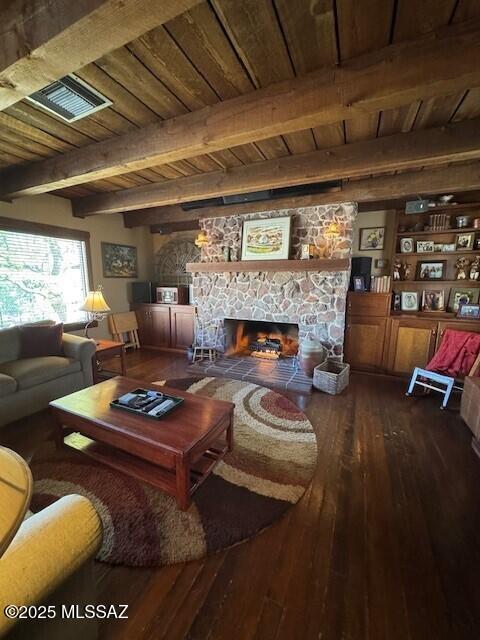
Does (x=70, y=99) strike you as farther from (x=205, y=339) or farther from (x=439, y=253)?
(x=439, y=253)

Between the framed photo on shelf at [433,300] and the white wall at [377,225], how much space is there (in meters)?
0.58

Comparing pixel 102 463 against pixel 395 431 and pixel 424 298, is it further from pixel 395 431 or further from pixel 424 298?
pixel 424 298

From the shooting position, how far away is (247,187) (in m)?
2.66

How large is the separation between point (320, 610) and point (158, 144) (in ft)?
9.19

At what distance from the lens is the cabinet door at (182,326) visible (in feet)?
15.0

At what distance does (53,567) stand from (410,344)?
3.85 metres

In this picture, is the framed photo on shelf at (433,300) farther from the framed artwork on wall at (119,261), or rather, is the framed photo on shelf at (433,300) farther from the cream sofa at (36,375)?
the framed artwork on wall at (119,261)

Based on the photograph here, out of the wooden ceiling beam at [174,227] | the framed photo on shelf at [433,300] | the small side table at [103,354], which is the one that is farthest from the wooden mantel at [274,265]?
the small side table at [103,354]

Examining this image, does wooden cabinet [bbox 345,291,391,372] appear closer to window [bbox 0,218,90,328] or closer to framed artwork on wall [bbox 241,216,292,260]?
framed artwork on wall [bbox 241,216,292,260]

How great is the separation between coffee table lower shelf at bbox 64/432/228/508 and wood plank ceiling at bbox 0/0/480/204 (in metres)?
2.22

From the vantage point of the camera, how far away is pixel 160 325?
4809mm

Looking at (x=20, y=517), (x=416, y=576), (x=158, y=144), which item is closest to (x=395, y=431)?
(x=416, y=576)

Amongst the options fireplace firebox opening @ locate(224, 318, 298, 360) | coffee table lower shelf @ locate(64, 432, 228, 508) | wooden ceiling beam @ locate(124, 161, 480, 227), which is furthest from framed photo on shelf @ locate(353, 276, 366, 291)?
coffee table lower shelf @ locate(64, 432, 228, 508)

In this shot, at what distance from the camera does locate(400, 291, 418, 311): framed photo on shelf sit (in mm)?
3571
